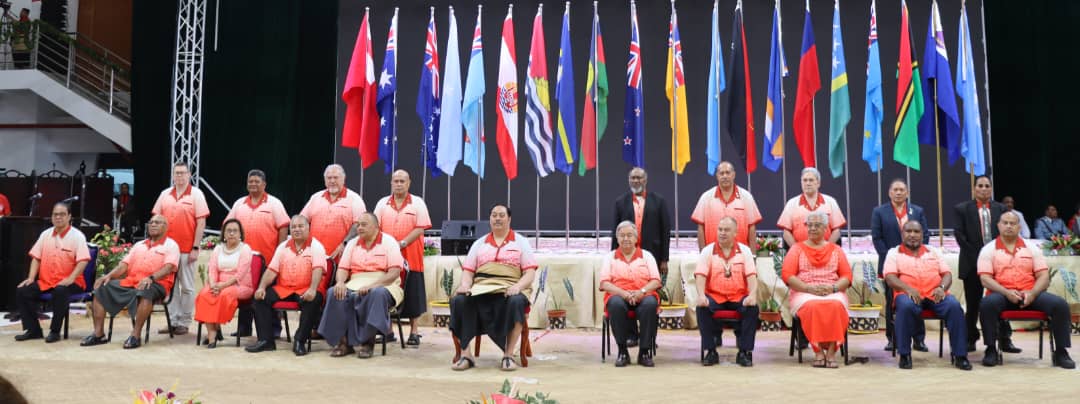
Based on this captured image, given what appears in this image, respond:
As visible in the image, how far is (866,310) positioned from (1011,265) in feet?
5.75

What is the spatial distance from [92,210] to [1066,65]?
1366cm

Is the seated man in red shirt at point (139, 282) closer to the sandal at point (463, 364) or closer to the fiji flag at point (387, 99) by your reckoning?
the sandal at point (463, 364)

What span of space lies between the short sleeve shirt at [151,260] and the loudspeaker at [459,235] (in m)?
2.38

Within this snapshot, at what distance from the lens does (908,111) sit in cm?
834

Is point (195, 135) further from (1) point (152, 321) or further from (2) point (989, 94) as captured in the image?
(2) point (989, 94)

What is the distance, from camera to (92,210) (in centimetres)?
1388

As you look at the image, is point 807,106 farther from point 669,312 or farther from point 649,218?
point 649,218

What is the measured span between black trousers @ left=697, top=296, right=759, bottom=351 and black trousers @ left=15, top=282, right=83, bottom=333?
4895mm

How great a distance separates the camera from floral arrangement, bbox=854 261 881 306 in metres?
7.74

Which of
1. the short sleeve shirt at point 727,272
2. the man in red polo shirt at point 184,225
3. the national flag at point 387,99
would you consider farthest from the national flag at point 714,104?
the man in red polo shirt at point 184,225

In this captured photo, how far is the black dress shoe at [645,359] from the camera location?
19.3ft

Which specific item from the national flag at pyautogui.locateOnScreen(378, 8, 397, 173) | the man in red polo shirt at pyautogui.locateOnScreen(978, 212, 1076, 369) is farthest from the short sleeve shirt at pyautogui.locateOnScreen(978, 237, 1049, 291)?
the national flag at pyautogui.locateOnScreen(378, 8, 397, 173)

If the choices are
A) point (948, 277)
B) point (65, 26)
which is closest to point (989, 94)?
point (948, 277)

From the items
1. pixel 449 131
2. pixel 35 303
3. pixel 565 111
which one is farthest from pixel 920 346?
pixel 35 303
